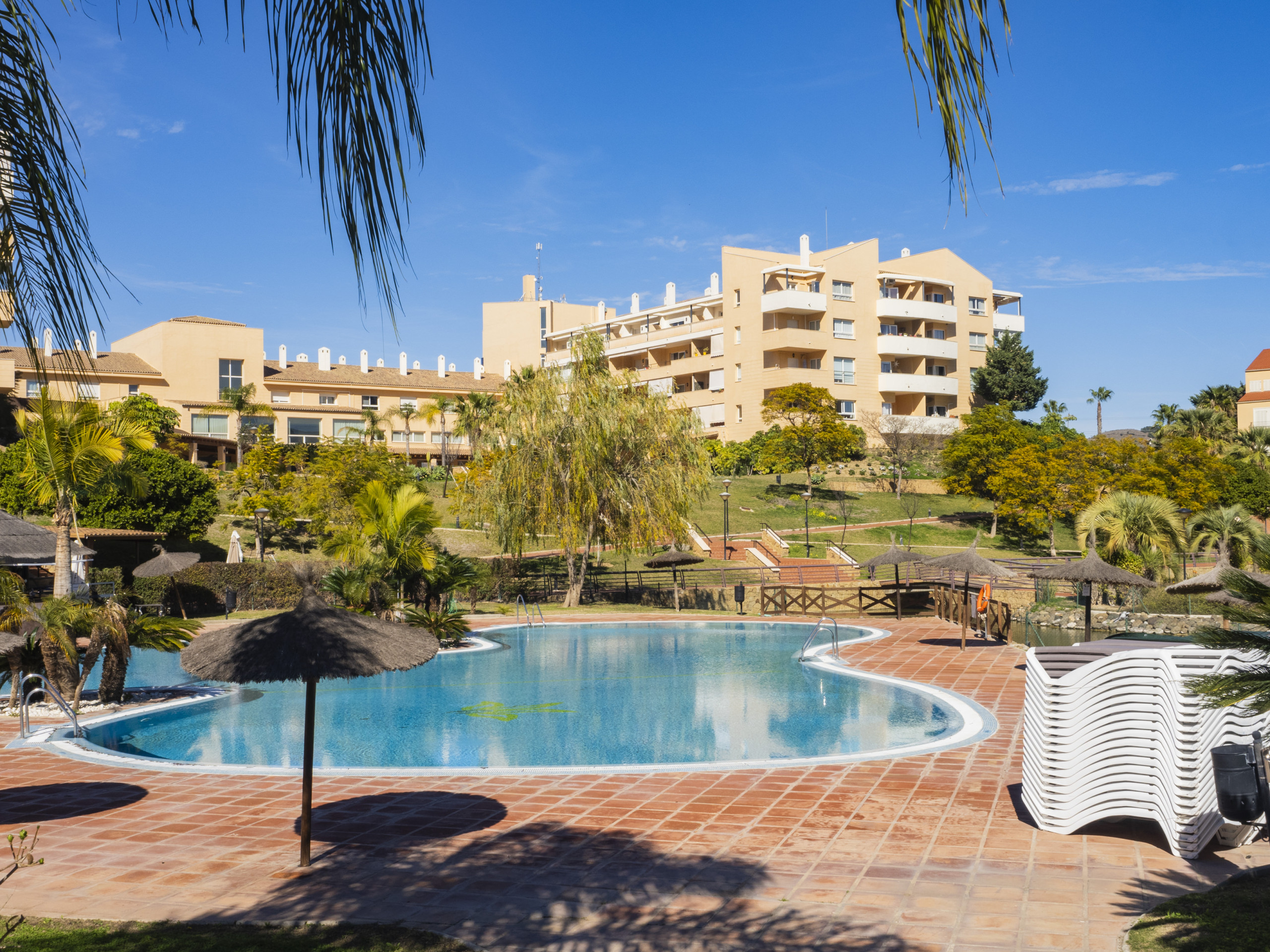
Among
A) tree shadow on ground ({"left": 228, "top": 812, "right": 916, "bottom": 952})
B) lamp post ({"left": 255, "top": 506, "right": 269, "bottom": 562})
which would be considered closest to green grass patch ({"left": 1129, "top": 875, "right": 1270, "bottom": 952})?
tree shadow on ground ({"left": 228, "top": 812, "right": 916, "bottom": 952})

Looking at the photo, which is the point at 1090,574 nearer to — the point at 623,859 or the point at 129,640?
the point at 623,859

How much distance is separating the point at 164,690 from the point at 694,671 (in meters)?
8.73

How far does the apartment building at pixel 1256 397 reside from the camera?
230ft

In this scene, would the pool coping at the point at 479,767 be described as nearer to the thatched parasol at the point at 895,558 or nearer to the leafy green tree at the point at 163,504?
the thatched parasol at the point at 895,558

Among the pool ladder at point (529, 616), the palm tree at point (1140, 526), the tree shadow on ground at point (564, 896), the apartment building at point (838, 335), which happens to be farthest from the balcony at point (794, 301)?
the tree shadow on ground at point (564, 896)

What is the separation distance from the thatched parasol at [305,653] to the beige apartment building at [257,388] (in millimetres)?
53502

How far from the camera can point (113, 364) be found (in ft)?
201

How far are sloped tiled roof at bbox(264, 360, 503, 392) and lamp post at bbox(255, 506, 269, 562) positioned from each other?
88.7ft

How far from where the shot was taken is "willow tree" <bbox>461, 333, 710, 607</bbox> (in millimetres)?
26922

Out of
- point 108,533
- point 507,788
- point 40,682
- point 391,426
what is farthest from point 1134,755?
point 391,426

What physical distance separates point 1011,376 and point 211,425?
2058 inches

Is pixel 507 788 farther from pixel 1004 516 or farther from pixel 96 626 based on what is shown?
pixel 1004 516

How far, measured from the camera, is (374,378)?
234 ft

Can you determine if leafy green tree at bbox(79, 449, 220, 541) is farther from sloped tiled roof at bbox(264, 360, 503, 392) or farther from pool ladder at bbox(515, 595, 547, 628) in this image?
sloped tiled roof at bbox(264, 360, 503, 392)
